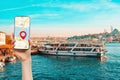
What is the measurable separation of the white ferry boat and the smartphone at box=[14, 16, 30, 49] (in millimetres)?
68647

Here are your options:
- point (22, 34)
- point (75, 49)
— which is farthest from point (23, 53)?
point (75, 49)

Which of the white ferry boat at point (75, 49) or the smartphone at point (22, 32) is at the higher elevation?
the smartphone at point (22, 32)

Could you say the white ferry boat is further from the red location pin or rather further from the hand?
the red location pin

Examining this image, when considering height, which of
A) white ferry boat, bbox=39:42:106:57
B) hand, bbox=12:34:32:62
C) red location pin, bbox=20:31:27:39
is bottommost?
white ferry boat, bbox=39:42:106:57

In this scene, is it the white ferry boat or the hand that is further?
the white ferry boat

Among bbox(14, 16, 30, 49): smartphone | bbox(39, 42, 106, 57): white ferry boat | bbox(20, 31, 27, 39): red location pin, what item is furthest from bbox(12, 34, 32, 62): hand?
bbox(39, 42, 106, 57): white ferry boat

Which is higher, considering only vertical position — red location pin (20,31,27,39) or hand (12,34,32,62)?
red location pin (20,31,27,39)

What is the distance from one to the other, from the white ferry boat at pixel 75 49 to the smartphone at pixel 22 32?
68.6 m

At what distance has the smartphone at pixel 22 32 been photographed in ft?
17.2

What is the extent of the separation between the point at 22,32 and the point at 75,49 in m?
74.9

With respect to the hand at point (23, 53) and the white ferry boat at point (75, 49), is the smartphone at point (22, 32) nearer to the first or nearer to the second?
the hand at point (23, 53)

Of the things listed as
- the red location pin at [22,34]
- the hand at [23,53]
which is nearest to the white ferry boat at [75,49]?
the hand at [23,53]

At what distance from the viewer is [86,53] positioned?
75.8 metres

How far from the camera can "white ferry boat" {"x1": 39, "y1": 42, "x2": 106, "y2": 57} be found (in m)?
75.0
